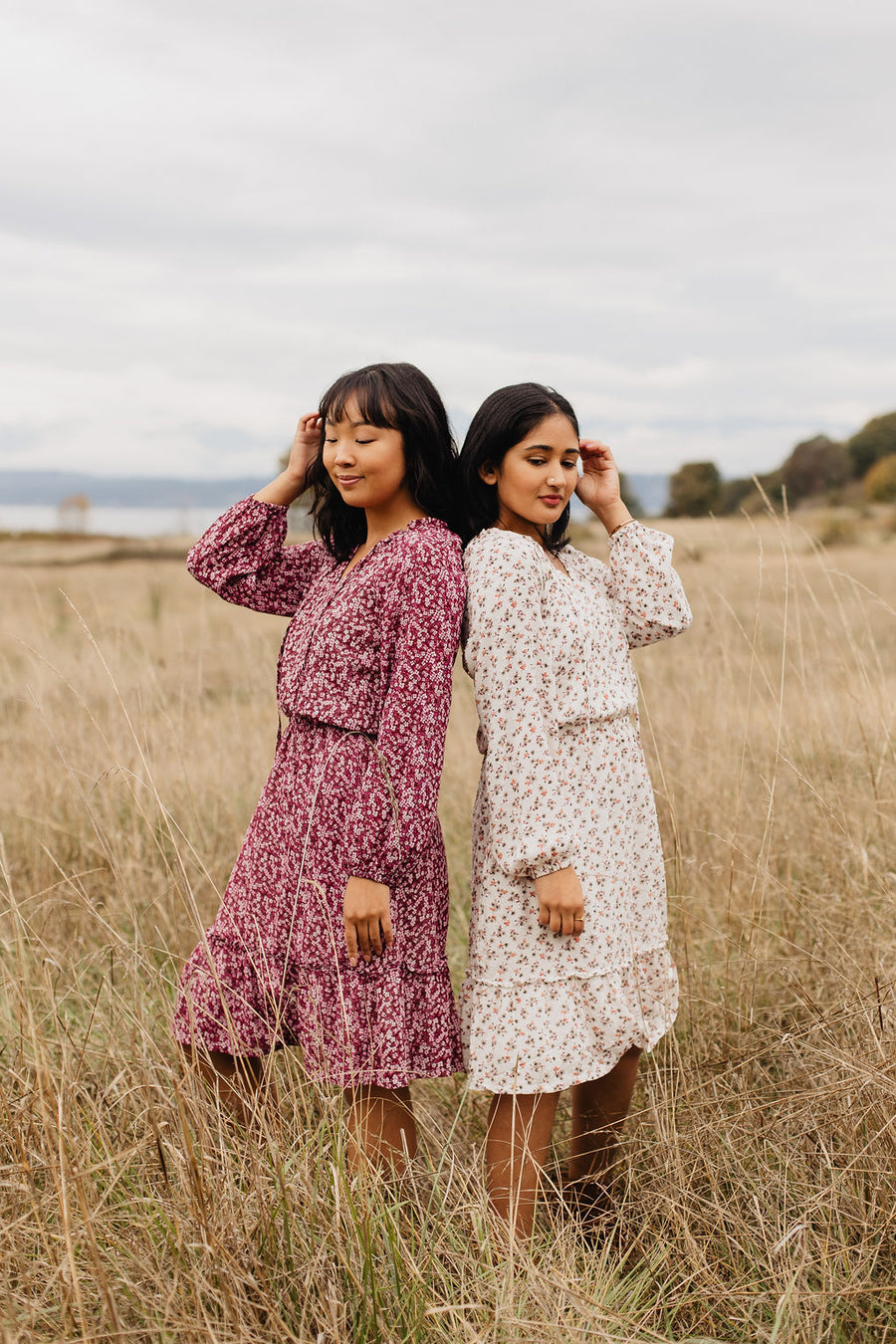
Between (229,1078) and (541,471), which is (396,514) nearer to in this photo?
(541,471)

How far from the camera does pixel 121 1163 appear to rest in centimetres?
191

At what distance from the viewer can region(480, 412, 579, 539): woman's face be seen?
211 centimetres

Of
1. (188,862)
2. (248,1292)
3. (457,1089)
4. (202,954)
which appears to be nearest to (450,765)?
(188,862)

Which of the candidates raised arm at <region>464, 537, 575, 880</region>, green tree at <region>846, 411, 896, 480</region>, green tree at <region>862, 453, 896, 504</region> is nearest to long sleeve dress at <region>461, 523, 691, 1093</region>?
raised arm at <region>464, 537, 575, 880</region>

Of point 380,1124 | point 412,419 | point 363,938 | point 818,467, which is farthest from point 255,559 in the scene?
point 818,467

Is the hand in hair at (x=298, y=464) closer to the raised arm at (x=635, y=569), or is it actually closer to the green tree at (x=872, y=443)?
the raised arm at (x=635, y=569)

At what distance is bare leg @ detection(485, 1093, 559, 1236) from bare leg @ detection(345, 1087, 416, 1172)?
0.54 feet

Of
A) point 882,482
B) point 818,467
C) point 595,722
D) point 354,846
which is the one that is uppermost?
point 818,467

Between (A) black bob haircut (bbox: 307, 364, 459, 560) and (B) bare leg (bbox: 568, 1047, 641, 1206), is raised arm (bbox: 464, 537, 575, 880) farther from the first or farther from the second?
(B) bare leg (bbox: 568, 1047, 641, 1206)

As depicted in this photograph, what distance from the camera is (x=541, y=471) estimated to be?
211 centimetres

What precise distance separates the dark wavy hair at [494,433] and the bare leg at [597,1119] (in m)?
1.15

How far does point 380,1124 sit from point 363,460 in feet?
4.07

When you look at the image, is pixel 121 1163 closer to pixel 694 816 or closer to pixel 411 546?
pixel 411 546

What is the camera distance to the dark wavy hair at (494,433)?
2.11m
